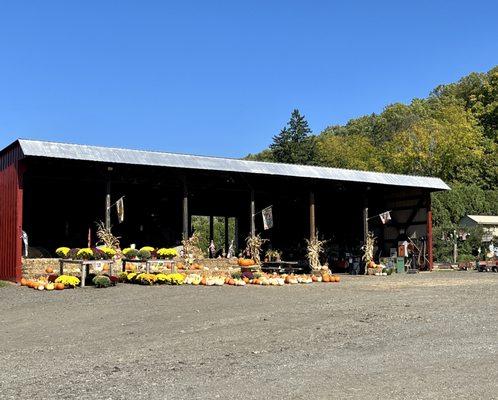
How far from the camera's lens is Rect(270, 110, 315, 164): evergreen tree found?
2346 inches

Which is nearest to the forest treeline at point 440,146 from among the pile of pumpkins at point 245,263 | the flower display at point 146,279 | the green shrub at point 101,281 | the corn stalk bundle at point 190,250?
the pile of pumpkins at point 245,263

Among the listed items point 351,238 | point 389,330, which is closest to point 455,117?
point 351,238

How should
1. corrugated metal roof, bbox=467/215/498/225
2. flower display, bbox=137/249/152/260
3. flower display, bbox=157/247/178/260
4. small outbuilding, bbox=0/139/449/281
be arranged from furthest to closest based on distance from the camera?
corrugated metal roof, bbox=467/215/498/225 < small outbuilding, bbox=0/139/449/281 < flower display, bbox=157/247/178/260 < flower display, bbox=137/249/152/260

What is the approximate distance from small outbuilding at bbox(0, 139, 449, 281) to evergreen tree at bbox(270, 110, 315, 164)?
91.2 ft

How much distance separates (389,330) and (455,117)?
48707 millimetres

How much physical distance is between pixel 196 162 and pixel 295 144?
39829mm

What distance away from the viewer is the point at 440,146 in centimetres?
4819

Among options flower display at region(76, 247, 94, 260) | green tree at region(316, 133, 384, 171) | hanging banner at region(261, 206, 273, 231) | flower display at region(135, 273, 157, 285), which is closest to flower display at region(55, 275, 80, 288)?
flower display at region(76, 247, 94, 260)

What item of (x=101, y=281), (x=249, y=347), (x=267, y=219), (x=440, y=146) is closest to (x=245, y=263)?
(x=267, y=219)

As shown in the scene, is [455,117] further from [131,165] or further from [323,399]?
[323,399]

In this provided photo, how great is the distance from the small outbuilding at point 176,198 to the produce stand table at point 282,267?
1451 mm

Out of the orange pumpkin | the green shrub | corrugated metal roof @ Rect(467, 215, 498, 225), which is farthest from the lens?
corrugated metal roof @ Rect(467, 215, 498, 225)

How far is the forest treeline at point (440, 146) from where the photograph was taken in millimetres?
38875

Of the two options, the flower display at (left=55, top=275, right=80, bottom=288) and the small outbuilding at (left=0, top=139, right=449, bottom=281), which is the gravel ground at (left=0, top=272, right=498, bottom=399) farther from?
the small outbuilding at (left=0, top=139, right=449, bottom=281)
